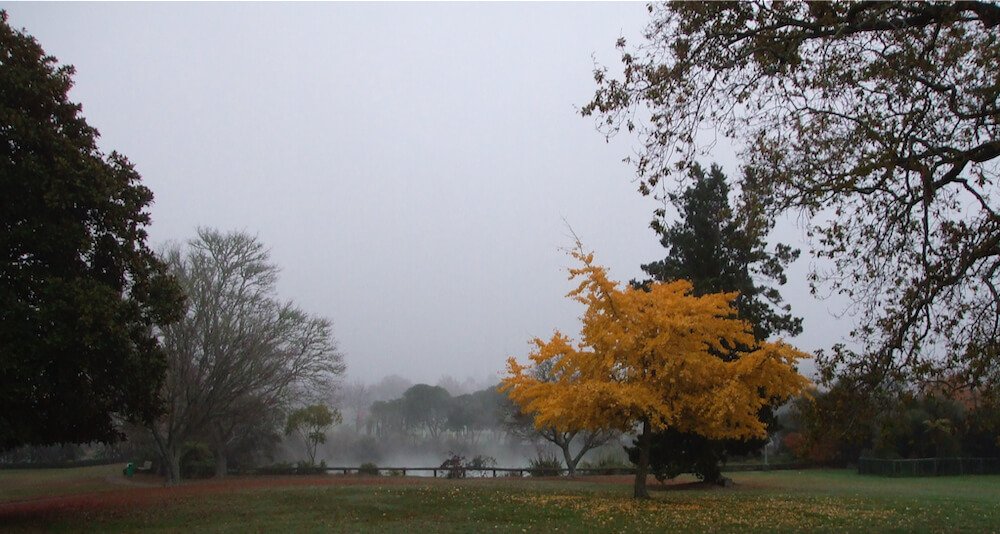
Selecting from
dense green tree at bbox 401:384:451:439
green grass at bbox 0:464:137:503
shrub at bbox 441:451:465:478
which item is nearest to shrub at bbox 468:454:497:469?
shrub at bbox 441:451:465:478

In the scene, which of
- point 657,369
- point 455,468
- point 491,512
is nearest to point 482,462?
point 455,468

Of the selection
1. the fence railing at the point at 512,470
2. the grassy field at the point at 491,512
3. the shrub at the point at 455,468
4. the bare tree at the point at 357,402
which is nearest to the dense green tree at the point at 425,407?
the bare tree at the point at 357,402

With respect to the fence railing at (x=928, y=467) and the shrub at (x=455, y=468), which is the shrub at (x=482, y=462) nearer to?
the shrub at (x=455, y=468)

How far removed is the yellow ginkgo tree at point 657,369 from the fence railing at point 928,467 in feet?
83.9

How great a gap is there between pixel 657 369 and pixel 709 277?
498 inches

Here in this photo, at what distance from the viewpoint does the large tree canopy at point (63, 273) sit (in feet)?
55.6

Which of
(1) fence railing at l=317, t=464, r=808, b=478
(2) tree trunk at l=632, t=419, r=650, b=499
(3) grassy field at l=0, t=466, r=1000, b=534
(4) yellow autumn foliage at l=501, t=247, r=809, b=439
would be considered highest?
(4) yellow autumn foliage at l=501, t=247, r=809, b=439

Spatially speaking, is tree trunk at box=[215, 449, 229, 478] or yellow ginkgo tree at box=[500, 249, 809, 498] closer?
yellow ginkgo tree at box=[500, 249, 809, 498]

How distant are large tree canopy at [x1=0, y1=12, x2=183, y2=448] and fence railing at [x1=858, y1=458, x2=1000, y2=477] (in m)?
39.6

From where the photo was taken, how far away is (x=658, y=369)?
21844mm

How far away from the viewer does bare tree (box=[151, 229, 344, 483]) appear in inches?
1489

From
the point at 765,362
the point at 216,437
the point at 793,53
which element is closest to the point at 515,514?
the point at 765,362

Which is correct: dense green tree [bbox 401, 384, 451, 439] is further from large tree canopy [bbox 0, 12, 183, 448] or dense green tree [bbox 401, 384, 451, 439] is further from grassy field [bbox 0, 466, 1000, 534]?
large tree canopy [bbox 0, 12, 183, 448]

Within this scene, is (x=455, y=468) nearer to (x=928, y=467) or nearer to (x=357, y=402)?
(x=928, y=467)
